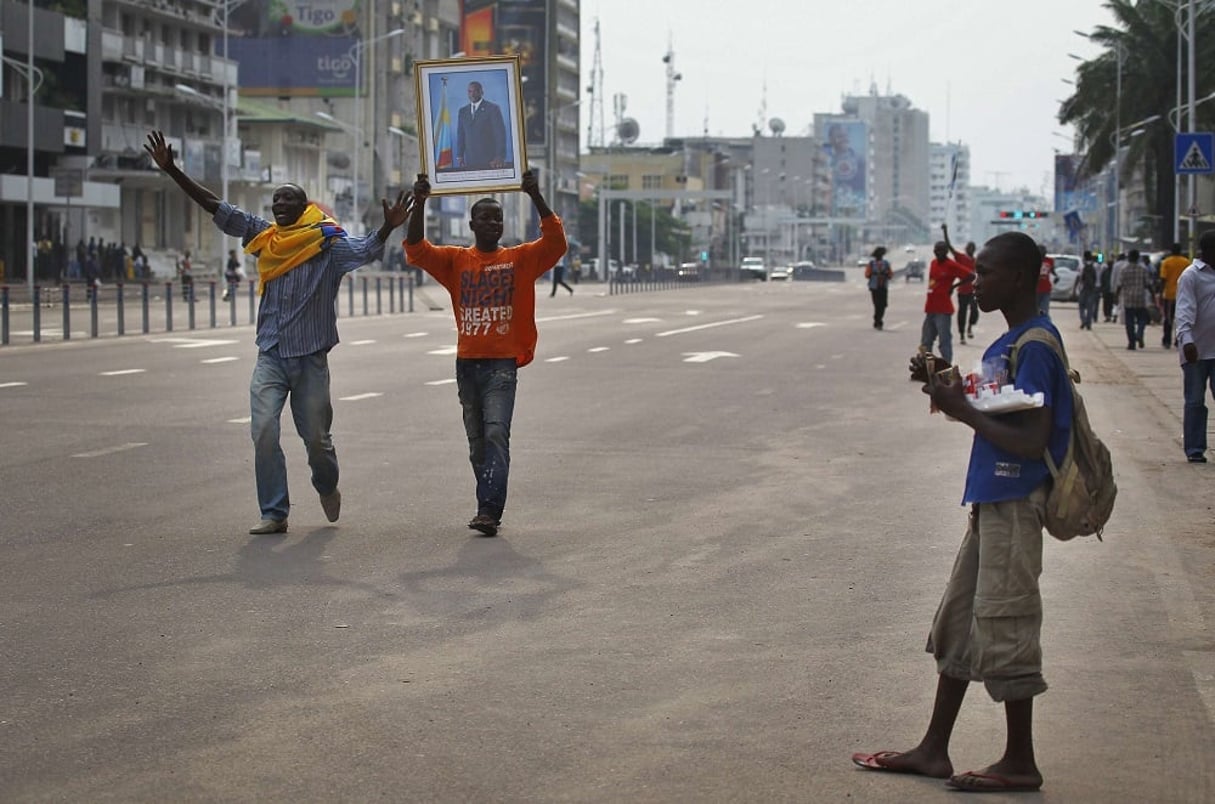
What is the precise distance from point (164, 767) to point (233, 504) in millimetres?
6125

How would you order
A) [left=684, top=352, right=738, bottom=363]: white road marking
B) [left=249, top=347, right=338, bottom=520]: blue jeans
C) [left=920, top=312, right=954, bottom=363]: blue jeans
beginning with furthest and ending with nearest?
[left=684, top=352, right=738, bottom=363]: white road marking, [left=920, top=312, right=954, bottom=363]: blue jeans, [left=249, top=347, right=338, bottom=520]: blue jeans

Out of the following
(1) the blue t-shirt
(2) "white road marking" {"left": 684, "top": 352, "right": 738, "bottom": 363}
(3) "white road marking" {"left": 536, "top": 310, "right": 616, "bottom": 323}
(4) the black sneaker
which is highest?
(1) the blue t-shirt

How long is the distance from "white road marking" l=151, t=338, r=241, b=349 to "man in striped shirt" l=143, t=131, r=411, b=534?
20.2 m

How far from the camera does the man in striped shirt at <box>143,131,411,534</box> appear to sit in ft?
35.0

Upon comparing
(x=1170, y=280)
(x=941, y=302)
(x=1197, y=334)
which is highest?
(x=1170, y=280)

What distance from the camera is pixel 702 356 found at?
2862cm

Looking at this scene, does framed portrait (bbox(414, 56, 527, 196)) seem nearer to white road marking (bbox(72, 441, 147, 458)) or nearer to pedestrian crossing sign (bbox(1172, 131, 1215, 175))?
white road marking (bbox(72, 441, 147, 458))

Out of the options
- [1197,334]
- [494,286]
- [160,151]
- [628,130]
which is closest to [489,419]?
[494,286]

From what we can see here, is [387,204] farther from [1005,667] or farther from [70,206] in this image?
[70,206]

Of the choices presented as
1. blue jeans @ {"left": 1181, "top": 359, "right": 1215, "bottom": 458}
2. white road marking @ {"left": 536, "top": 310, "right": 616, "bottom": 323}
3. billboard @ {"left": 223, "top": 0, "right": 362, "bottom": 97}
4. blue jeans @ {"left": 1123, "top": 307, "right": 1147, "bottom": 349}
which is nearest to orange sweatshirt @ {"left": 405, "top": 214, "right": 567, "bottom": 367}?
blue jeans @ {"left": 1181, "top": 359, "right": 1215, "bottom": 458}

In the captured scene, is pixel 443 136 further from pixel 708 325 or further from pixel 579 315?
pixel 579 315

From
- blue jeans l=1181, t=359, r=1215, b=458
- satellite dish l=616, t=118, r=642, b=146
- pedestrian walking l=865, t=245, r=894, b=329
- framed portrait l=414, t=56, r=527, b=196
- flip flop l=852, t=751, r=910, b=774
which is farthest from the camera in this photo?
satellite dish l=616, t=118, r=642, b=146

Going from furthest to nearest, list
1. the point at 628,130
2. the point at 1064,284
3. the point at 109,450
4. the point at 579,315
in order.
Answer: the point at 628,130, the point at 1064,284, the point at 579,315, the point at 109,450

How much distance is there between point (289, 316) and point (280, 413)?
503 millimetres
